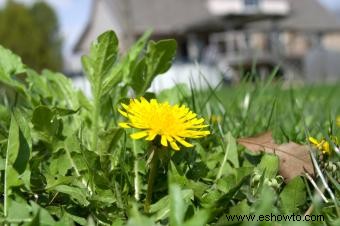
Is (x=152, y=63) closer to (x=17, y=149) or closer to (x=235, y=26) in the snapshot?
(x=17, y=149)

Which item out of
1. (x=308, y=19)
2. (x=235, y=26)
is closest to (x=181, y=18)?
(x=235, y=26)

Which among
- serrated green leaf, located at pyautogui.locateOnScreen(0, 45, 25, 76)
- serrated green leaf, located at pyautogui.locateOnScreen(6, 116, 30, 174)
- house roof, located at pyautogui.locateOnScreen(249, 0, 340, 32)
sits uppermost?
serrated green leaf, located at pyautogui.locateOnScreen(0, 45, 25, 76)

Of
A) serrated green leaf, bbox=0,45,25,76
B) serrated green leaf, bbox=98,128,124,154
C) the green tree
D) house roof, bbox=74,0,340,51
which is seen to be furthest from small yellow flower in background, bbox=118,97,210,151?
house roof, bbox=74,0,340,51

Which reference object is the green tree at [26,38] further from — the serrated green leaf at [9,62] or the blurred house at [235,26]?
the serrated green leaf at [9,62]

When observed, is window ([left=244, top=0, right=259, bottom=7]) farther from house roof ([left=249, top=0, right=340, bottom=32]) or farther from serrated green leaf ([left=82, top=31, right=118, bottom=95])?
serrated green leaf ([left=82, top=31, right=118, bottom=95])

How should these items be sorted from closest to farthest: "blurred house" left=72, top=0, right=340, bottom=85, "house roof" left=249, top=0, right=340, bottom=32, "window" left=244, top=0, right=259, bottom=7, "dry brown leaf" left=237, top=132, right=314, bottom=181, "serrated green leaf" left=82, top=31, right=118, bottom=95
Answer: "dry brown leaf" left=237, top=132, right=314, bottom=181
"serrated green leaf" left=82, top=31, right=118, bottom=95
"blurred house" left=72, top=0, right=340, bottom=85
"window" left=244, top=0, right=259, bottom=7
"house roof" left=249, top=0, right=340, bottom=32

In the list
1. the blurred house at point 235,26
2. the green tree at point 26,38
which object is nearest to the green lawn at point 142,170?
the green tree at point 26,38

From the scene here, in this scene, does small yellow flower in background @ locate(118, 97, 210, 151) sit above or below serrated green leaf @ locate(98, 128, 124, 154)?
above
